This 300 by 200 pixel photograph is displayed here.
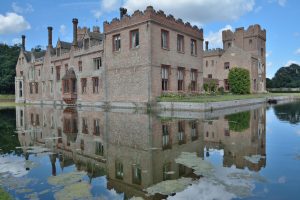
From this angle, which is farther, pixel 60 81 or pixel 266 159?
pixel 60 81

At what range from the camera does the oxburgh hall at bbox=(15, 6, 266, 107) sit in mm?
28234

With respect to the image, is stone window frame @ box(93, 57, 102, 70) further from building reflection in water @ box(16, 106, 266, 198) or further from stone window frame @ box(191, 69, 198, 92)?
building reflection in water @ box(16, 106, 266, 198)

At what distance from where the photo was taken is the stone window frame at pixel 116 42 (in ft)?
103

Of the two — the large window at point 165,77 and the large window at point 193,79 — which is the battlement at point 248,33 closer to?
the large window at point 193,79

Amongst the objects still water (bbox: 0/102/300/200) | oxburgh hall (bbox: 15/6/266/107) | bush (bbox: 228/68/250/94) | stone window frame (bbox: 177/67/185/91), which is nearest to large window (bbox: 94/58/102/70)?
oxburgh hall (bbox: 15/6/266/107)

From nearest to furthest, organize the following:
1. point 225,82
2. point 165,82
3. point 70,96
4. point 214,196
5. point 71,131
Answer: point 214,196 < point 71,131 < point 165,82 < point 70,96 < point 225,82

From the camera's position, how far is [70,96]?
3944 centimetres

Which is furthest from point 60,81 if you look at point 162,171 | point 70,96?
point 162,171

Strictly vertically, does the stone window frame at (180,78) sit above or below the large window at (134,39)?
below

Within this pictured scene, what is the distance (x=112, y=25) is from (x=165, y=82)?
9266mm

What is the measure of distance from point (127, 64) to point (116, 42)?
3.69 metres

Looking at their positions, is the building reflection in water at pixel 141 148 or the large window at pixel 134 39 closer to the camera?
the building reflection in water at pixel 141 148

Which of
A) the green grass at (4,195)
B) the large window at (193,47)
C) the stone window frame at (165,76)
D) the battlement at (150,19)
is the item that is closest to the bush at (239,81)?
the large window at (193,47)

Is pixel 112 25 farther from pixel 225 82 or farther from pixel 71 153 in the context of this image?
pixel 225 82
